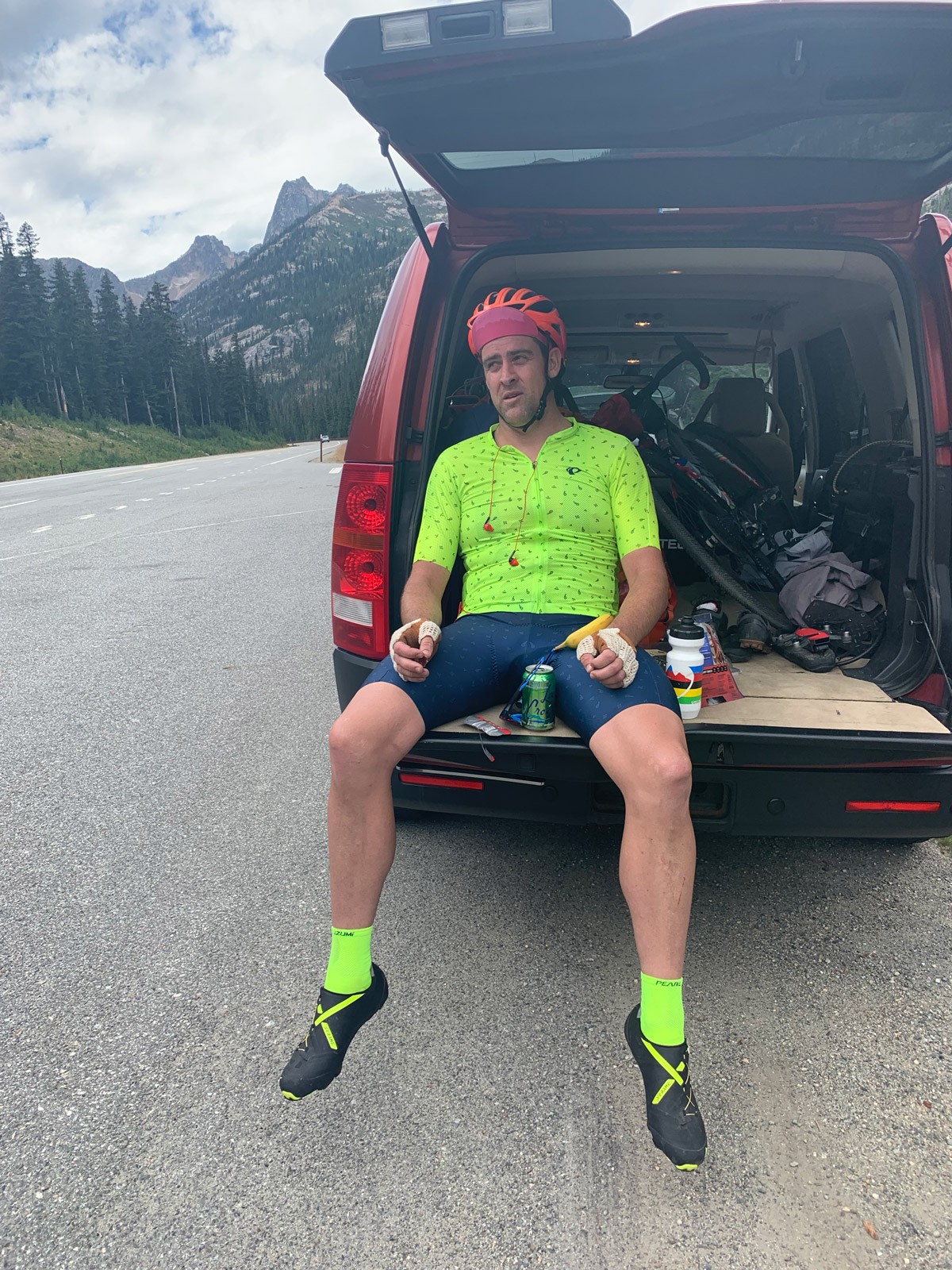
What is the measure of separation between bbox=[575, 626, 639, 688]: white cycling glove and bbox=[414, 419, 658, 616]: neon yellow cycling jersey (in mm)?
398

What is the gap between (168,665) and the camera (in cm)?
519

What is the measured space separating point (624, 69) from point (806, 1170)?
2440 millimetres

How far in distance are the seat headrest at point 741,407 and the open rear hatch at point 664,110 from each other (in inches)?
79.3

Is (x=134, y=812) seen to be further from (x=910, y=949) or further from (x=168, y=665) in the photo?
(x=910, y=949)

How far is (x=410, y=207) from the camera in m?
2.37

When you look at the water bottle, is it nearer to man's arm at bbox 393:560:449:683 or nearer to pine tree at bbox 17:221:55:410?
man's arm at bbox 393:560:449:683

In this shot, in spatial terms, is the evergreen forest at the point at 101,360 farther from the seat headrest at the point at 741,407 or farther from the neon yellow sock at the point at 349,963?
the neon yellow sock at the point at 349,963

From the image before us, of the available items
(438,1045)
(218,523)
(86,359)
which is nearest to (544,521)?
(438,1045)

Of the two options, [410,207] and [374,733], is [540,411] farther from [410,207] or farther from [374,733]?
[374,733]

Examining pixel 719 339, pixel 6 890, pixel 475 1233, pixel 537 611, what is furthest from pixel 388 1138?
pixel 719 339

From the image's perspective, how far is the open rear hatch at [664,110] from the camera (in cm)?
174

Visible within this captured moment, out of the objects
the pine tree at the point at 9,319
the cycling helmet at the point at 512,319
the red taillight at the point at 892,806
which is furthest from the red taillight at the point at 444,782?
the pine tree at the point at 9,319

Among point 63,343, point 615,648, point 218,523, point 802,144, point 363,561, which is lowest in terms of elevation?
point 218,523

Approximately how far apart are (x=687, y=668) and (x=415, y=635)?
76cm
